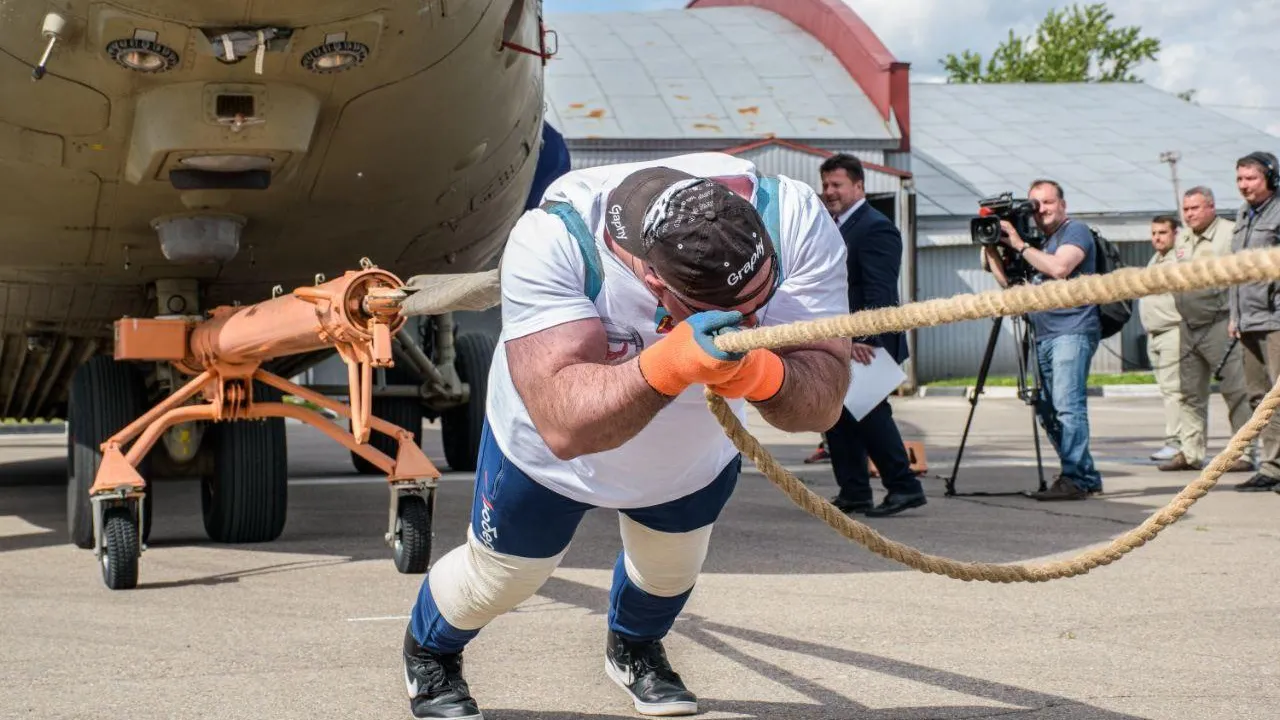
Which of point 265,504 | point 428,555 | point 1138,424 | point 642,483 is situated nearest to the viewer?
point 642,483

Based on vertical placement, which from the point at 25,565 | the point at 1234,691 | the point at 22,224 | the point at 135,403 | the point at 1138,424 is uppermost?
the point at 22,224

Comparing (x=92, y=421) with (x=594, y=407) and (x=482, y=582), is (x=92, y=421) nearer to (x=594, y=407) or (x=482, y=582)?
(x=482, y=582)

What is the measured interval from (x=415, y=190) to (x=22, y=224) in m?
1.66

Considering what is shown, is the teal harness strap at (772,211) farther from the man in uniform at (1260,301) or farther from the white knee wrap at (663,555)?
the man in uniform at (1260,301)

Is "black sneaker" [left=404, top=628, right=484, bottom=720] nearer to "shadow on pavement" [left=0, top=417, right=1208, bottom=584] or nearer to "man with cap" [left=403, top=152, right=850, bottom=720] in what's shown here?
"man with cap" [left=403, top=152, right=850, bottom=720]

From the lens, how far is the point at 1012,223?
805 cm

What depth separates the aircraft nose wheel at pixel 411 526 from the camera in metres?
5.88

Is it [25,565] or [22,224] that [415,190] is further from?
[25,565]

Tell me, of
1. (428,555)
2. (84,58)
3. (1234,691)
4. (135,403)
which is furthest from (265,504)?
(1234,691)

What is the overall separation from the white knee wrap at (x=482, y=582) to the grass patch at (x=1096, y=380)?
1982 cm

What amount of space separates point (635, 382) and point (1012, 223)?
19.6ft

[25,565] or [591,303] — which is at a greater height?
[591,303]

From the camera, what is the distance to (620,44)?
27.9 metres

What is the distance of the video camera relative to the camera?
7879mm
